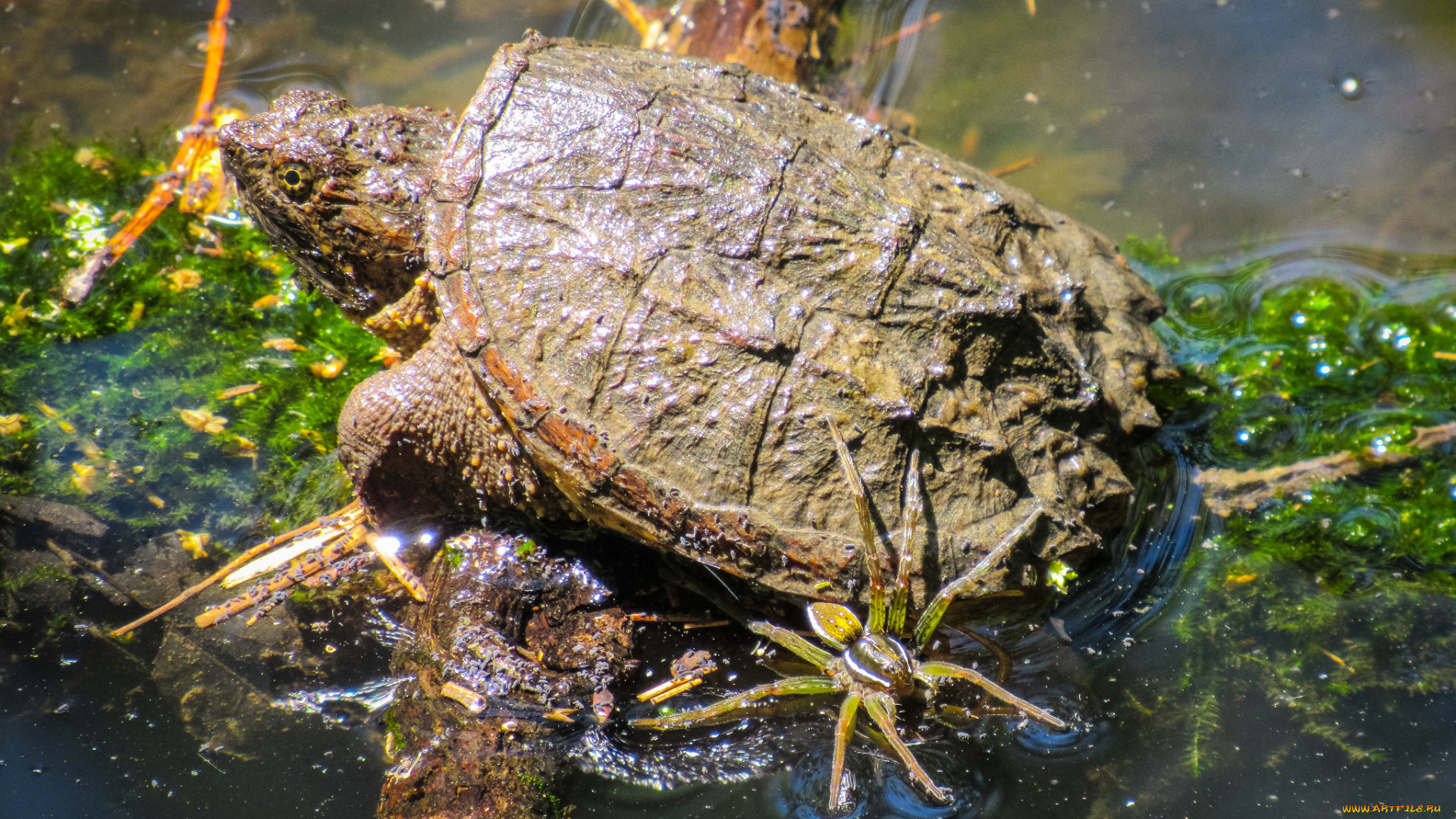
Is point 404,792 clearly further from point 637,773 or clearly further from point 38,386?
point 38,386

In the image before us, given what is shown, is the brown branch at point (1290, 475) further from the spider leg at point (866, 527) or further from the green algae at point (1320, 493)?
the spider leg at point (866, 527)

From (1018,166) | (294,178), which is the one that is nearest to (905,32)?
(1018,166)

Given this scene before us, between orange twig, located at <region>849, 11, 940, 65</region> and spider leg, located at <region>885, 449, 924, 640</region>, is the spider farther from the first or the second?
orange twig, located at <region>849, 11, 940, 65</region>

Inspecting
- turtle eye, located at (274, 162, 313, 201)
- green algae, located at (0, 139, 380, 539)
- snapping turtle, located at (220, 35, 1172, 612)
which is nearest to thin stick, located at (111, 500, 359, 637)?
green algae, located at (0, 139, 380, 539)

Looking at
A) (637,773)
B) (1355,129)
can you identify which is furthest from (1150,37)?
(637,773)

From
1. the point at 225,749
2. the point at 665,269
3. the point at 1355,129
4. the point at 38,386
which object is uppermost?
the point at 1355,129

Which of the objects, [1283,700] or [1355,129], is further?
[1355,129]

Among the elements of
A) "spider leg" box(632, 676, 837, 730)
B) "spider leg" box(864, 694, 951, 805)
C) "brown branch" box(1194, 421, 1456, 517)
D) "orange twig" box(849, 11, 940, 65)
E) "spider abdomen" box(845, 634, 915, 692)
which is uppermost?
"orange twig" box(849, 11, 940, 65)
